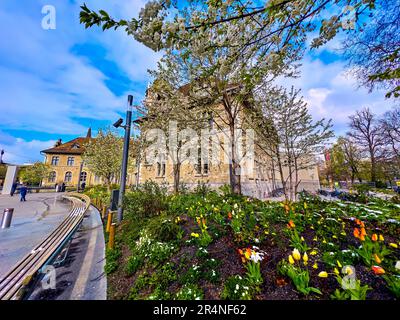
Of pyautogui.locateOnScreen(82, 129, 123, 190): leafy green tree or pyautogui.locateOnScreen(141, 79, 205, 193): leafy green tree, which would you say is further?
pyautogui.locateOnScreen(82, 129, 123, 190): leafy green tree

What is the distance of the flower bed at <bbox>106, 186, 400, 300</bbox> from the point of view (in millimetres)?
1932

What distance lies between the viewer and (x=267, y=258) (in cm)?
257

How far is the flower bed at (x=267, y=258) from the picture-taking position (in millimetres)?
1932

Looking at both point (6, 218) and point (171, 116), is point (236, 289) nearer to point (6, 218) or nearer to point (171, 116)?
point (171, 116)

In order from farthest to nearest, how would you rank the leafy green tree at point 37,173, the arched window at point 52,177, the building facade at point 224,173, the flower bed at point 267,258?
the arched window at point 52,177, the leafy green tree at point 37,173, the building facade at point 224,173, the flower bed at point 267,258

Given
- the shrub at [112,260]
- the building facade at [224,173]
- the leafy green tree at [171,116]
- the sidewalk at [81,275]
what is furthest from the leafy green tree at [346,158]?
the sidewalk at [81,275]

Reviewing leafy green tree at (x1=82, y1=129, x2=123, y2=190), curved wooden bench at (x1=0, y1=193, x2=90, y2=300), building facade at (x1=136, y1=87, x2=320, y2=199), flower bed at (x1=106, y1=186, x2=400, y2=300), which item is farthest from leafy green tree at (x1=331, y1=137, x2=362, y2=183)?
curved wooden bench at (x1=0, y1=193, x2=90, y2=300)

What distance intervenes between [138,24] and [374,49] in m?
6.11

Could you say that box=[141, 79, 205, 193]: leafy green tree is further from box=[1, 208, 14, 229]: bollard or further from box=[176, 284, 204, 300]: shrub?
box=[1, 208, 14, 229]: bollard

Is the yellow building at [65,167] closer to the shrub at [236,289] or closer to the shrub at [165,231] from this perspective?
the shrub at [165,231]
